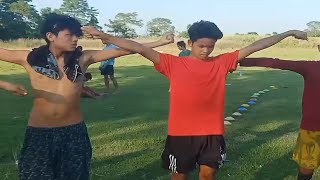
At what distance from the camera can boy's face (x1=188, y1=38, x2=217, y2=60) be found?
4125 millimetres

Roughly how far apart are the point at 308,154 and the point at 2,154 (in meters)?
3.76

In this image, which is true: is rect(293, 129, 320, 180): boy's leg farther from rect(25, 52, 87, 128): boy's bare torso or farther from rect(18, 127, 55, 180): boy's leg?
rect(18, 127, 55, 180): boy's leg

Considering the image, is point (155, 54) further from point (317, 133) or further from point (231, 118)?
point (231, 118)

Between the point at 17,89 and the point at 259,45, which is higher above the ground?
the point at 259,45

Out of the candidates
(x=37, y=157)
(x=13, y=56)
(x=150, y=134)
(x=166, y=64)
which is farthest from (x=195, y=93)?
(x=150, y=134)

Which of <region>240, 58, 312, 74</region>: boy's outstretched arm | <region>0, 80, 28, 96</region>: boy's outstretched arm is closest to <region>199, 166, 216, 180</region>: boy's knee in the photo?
<region>240, 58, 312, 74</region>: boy's outstretched arm

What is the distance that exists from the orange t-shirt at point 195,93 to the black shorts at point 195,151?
0.05 m

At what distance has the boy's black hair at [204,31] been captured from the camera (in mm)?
4113

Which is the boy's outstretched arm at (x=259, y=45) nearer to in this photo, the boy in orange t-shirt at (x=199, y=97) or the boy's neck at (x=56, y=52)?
the boy in orange t-shirt at (x=199, y=97)

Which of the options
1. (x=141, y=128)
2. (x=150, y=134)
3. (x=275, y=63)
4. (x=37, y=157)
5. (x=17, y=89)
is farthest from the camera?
(x=141, y=128)

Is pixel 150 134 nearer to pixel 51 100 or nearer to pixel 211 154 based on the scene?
pixel 211 154

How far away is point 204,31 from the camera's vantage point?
4.12 meters

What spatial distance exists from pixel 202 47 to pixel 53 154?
1.40m

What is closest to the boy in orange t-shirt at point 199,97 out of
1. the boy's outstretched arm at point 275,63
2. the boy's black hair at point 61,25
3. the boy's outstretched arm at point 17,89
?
the boy's outstretched arm at point 275,63
